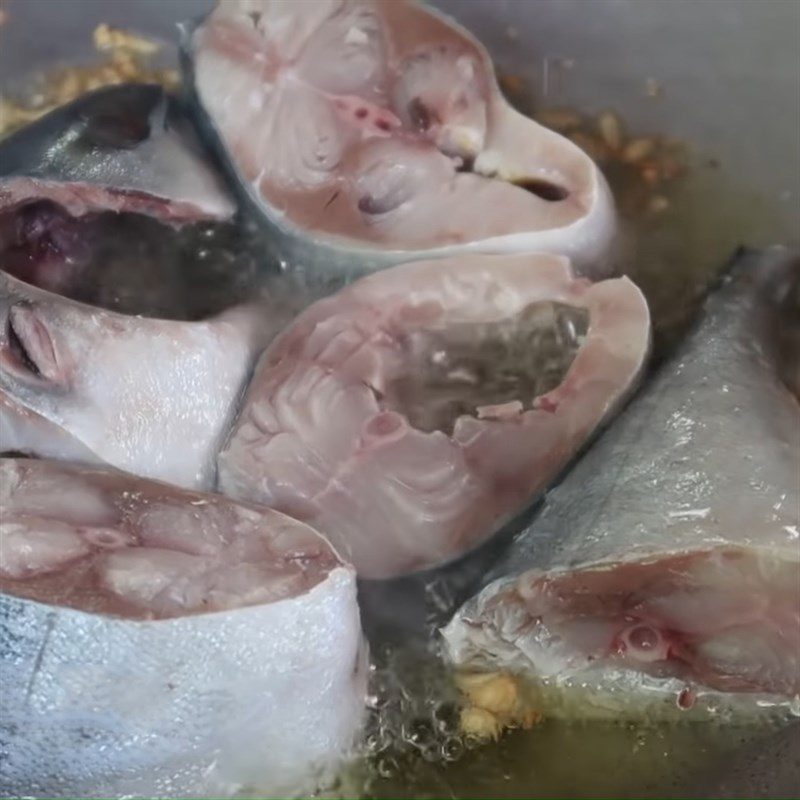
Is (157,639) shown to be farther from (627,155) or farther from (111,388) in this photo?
(627,155)

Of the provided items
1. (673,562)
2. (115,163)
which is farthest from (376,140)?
(673,562)

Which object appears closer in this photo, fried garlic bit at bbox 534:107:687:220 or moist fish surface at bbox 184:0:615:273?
moist fish surface at bbox 184:0:615:273

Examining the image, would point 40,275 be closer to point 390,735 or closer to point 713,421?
point 390,735

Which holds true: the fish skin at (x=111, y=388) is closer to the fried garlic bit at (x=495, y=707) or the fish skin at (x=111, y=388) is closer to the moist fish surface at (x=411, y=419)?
the moist fish surface at (x=411, y=419)

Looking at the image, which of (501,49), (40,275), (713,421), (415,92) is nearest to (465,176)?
(415,92)

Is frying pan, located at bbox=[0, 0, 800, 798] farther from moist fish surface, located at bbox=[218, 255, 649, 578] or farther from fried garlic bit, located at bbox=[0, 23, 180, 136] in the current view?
moist fish surface, located at bbox=[218, 255, 649, 578]

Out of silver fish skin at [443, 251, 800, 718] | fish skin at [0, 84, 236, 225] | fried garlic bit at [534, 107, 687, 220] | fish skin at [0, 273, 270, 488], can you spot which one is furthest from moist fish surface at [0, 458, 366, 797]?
fried garlic bit at [534, 107, 687, 220]

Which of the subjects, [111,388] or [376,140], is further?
[376,140]
